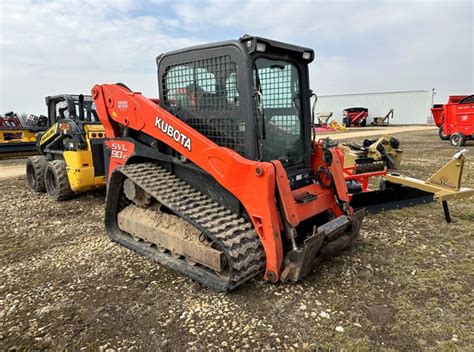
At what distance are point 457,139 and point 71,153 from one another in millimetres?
16130

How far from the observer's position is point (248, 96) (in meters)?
3.36

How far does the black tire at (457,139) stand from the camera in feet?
52.5

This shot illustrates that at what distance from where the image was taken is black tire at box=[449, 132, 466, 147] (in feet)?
52.5

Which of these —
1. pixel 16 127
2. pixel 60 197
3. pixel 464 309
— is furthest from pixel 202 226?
pixel 16 127

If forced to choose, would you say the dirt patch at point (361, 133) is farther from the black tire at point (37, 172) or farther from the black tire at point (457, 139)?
the black tire at point (37, 172)

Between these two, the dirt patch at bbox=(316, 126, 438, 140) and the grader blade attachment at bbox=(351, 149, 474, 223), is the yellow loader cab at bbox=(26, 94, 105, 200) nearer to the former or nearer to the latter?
the grader blade attachment at bbox=(351, 149, 474, 223)

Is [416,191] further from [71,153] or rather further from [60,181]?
[60,181]

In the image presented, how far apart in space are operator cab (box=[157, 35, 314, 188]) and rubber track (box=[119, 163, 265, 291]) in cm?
62

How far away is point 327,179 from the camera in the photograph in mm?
4121

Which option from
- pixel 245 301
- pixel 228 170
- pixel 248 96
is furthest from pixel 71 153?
pixel 245 301

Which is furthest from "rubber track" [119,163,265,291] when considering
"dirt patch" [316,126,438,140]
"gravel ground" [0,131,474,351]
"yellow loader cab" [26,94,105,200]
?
"dirt patch" [316,126,438,140]

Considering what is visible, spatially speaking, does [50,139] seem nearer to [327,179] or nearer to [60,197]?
[60,197]

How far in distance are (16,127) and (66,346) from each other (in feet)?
45.6

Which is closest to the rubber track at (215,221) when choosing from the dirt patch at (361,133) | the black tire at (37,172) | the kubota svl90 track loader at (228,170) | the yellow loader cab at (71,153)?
the kubota svl90 track loader at (228,170)
